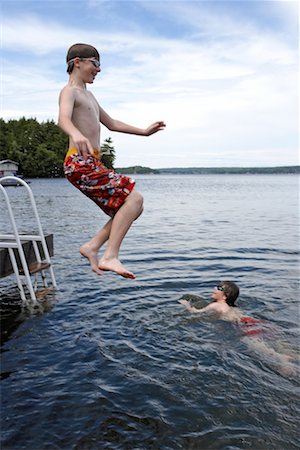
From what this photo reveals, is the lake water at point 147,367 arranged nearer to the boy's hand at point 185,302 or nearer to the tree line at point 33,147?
the boy's hand at point 185,302

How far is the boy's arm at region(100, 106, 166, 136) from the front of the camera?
17.6ft

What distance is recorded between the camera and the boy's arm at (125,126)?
5.36 metres

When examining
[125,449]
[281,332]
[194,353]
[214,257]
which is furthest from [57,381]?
[214,257]

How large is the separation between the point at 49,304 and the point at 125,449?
5.27m

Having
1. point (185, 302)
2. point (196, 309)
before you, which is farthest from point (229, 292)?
point (185, 302)

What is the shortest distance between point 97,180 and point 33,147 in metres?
140

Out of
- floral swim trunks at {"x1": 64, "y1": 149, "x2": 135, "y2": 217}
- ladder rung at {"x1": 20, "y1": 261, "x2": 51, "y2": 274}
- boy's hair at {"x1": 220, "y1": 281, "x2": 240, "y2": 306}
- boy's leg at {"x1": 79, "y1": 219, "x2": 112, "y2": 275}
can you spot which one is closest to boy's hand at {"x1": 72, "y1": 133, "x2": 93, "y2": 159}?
floral swim trunks at {"x1": 64, "y1": 149, "x2": 135, "y2": 217}

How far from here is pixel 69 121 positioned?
440 centimetres

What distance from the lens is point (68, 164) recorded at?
4.65m

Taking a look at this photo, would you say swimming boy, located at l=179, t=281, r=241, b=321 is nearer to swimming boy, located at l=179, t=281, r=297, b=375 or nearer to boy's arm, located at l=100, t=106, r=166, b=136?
swimming boy, located at l=179, t=281, r=297, b=375

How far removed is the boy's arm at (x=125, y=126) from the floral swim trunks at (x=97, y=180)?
81cm

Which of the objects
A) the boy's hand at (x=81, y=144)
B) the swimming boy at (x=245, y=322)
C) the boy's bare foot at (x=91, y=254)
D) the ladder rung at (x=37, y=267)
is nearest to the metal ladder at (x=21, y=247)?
the ladder rung at (x=37, y=267)

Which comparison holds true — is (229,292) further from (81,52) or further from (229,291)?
(81,52)

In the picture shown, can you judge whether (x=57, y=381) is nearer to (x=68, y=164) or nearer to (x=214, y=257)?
(x=68, y=164)
